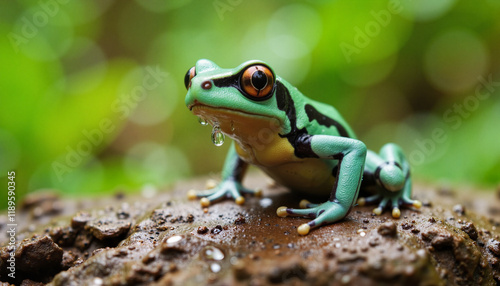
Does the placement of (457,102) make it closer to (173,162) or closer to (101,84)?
(173,162)

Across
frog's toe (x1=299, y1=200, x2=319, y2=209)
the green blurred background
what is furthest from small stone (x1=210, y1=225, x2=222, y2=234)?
the green blurred background

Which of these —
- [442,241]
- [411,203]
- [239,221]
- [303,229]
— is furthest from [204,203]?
[442,241]

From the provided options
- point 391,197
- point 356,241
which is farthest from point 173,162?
point 356,241

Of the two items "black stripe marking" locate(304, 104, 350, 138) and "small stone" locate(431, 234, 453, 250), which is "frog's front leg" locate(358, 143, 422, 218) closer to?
"black stripe marking" locate(304, 104, 350, 138)

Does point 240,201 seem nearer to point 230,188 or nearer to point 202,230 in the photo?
point 230,188

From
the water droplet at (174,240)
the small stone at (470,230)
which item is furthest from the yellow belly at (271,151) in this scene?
the small stone at (470,230)

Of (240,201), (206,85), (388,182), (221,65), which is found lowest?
(240,201)
